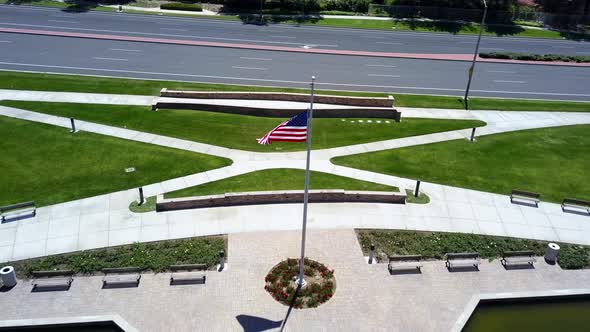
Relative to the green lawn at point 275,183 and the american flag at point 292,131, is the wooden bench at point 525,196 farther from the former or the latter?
the american flag at point 292,131

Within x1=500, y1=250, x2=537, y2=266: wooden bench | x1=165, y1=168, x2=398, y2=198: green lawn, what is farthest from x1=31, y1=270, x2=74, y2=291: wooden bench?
x1=500, y1=250, x2=537, y2=266: wooden bench

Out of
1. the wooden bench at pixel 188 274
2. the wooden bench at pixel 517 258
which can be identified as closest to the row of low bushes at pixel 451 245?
the wooden bench at pixel 517 258

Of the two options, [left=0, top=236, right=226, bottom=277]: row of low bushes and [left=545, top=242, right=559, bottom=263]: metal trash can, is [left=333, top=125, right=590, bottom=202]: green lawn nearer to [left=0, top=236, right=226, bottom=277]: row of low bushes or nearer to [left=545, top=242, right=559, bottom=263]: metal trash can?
[left=545, top=242, right=559, bottom=263]: metal trash can

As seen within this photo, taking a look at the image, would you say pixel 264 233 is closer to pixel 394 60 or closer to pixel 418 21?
pixel 394 60

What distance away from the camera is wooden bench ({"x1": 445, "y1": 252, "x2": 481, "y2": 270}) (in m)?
18.9

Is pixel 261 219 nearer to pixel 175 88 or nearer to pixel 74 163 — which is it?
pixel 74 163

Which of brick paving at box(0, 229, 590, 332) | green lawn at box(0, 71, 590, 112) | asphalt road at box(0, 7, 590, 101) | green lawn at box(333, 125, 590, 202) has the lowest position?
brick paving at box(0, 229, 590, 332)

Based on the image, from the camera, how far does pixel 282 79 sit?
37438mm

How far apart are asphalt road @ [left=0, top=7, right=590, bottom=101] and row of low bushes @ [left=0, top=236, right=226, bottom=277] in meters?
19.7

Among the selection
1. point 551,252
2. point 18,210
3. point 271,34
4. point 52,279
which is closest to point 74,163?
point 18,210

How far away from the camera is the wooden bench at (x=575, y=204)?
22.8m

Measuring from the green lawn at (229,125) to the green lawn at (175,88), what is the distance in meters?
2.76

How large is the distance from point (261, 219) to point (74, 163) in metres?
11.2

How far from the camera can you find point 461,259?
19.1 metres
